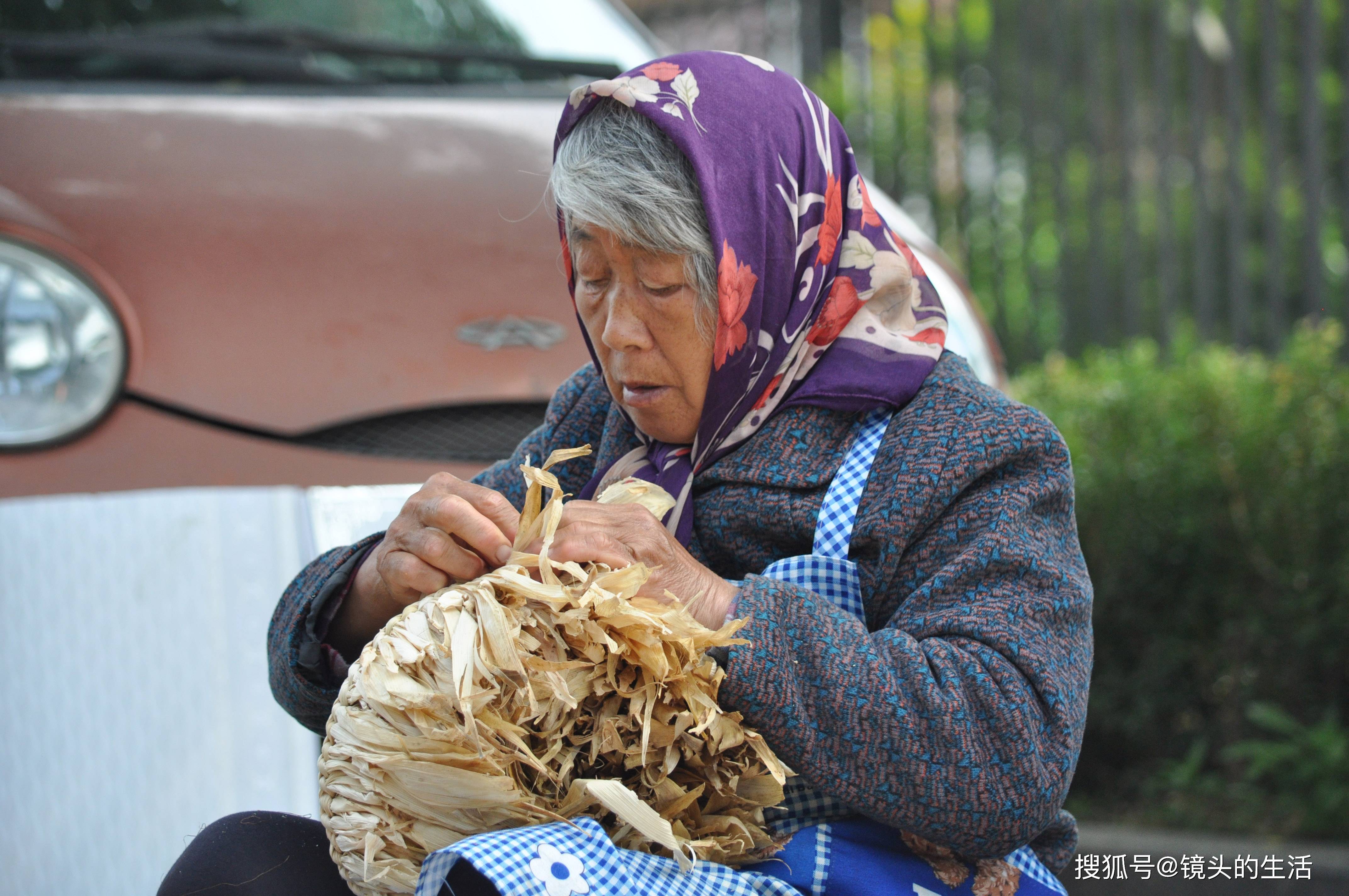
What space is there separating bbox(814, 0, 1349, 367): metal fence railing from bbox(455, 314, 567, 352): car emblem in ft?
11.9

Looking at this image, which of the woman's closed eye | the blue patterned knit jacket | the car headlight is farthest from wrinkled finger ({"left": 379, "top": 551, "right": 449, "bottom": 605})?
the car headlight

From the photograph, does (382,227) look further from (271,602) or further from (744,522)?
(744,522)

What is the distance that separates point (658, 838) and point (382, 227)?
1.47m

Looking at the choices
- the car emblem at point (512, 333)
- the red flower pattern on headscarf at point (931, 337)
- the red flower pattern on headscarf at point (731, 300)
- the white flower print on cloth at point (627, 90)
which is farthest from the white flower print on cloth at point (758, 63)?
the car emblem at point (512, 333)

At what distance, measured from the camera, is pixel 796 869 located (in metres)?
1.53

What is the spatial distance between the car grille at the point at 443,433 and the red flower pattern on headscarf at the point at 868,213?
2.81 feet

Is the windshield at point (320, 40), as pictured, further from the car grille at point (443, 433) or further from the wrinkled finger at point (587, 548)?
the wrinkled finger at point (587, 548)

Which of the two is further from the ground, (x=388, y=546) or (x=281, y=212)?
(x=281, y=212)

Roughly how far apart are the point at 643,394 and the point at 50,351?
1111 millimetres

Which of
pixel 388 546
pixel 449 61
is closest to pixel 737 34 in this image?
pixel 449 61

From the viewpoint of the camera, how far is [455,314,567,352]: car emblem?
245cm

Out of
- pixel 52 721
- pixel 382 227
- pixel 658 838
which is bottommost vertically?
pixel 52 721

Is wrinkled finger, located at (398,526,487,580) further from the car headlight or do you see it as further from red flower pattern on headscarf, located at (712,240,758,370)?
the car headlight

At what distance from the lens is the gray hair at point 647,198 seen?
66.2 inches
